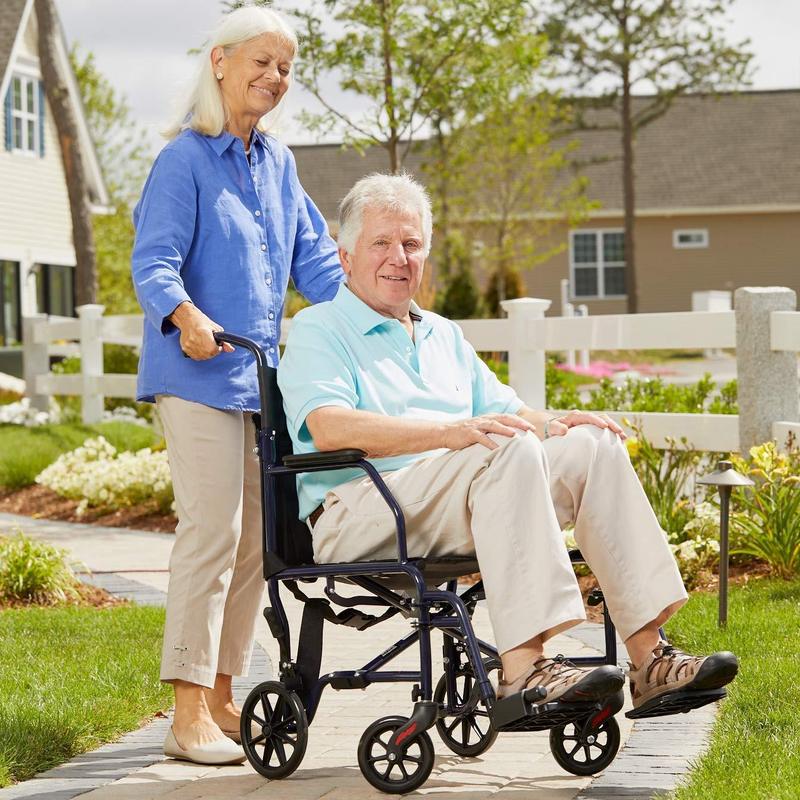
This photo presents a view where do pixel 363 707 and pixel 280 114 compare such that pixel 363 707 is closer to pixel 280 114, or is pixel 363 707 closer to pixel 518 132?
pixel 280 114

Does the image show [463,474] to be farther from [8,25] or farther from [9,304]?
[8,25]

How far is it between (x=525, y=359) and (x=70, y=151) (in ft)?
33.4

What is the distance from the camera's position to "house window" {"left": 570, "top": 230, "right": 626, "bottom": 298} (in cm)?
3688

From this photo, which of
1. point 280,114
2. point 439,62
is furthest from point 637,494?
point 439,62

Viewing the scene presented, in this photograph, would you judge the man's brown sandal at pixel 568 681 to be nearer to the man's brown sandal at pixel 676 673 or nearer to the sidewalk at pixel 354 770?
the man's brown sandal at pixel 676 673

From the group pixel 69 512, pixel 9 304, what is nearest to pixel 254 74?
pixel 69 512

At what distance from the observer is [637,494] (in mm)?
3678

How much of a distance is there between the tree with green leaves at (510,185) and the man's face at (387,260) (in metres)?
24.3

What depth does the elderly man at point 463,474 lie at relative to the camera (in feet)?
11.3

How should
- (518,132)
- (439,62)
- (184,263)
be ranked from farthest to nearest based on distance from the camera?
1. (518,132)
2. (439,62)
3. (184,263)

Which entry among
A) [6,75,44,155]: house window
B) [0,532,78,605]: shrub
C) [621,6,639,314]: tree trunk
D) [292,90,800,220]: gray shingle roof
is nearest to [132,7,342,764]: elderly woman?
[0,532,78,605]: shrub

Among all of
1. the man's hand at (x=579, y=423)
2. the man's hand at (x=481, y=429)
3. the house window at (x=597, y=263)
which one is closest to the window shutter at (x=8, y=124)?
the house window at (x=597, y=263)

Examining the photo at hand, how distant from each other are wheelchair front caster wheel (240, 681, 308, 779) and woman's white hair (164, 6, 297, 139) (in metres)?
1.59

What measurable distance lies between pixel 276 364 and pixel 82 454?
7.04m
